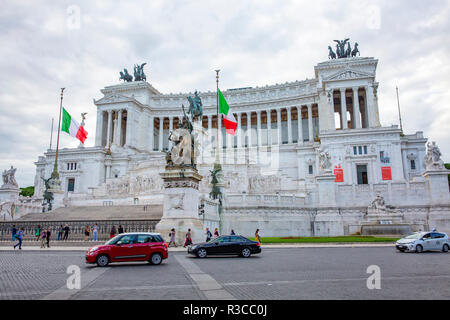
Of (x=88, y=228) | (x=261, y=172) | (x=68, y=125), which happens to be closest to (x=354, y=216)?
(x=261, y=172)

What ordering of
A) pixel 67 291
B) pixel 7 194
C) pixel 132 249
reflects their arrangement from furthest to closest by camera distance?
pixel 7 194
pixel 132 249
pixel 67 291

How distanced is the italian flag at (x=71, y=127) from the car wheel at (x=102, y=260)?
115 feet

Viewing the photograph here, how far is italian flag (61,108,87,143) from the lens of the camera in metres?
45.4

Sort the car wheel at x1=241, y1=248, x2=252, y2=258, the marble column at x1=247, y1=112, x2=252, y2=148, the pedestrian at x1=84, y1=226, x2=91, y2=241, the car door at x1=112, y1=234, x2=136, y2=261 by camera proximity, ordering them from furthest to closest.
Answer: the marble column at x1=247, y1=112, x2=252, y2=148
the pedestrian at x1=84, y1=226, x2=91, y2=241
the car wheel at x1=241, y1=248, x2=252, y2=258
the car door at x1=112, y1=234, x2=136, y2=261

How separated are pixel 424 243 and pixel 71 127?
42.4 meters

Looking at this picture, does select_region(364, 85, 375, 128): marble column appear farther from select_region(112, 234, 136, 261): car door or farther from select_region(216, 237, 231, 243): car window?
select_region(112, 234, 136, 261): car door

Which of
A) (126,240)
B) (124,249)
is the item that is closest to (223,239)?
(126,240)

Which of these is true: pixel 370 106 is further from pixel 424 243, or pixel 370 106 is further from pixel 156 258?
pixel 156 258

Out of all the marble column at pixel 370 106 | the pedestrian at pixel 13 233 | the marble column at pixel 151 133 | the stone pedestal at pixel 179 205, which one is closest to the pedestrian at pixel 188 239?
the stone pedestal at pixel 179 205

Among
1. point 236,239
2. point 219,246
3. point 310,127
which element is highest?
point 310,127

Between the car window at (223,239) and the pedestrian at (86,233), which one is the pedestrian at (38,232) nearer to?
the pedestrian at (86,233)

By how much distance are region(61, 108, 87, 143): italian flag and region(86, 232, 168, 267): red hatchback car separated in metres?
34.6

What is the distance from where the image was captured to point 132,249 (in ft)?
49.4

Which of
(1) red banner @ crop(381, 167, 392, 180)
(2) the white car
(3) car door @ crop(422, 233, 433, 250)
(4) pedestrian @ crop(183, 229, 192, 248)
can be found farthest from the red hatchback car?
(1) red banner @ crop(381, 167, 392, 180)
